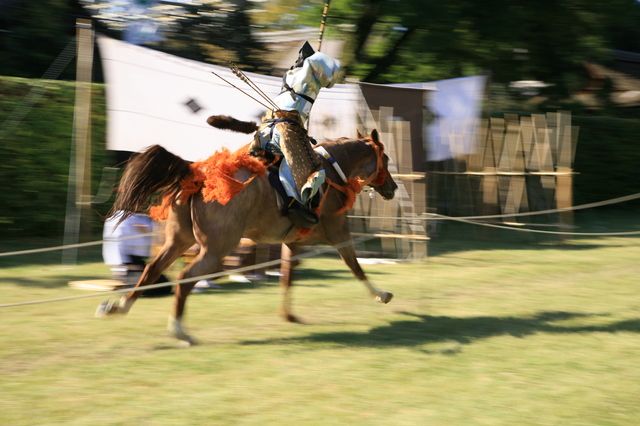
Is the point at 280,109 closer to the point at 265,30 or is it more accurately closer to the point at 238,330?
the point at 238,330

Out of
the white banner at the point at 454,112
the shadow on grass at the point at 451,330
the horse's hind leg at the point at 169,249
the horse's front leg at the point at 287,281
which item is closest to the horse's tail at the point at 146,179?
the horse's hind leg at the point at 169,249

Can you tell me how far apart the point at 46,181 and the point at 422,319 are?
7120mm

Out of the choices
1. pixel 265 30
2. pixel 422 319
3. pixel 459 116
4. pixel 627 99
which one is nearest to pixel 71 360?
pixel 422 319

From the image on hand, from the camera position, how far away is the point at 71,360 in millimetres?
6418

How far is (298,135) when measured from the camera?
294 inches

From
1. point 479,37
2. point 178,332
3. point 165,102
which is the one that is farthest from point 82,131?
point 479,37

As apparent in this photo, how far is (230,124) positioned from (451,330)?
9.39 ft

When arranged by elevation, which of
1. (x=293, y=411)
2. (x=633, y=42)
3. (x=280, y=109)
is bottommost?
(x=293, y=411)

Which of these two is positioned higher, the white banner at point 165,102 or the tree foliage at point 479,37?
the tree foliage at point 479,37

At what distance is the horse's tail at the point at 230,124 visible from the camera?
7.62 m

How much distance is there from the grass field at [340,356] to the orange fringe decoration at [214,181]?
4.12ft

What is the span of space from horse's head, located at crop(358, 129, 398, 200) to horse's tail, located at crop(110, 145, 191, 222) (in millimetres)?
2214

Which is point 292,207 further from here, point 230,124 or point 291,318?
point 291,318

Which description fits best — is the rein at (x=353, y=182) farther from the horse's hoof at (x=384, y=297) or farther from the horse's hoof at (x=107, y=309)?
the horse's hoof at (x=107, y=309)
